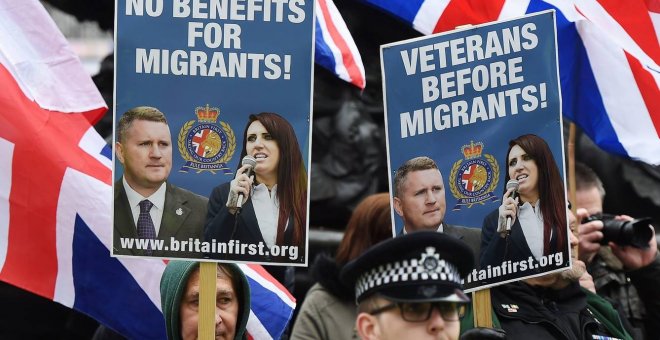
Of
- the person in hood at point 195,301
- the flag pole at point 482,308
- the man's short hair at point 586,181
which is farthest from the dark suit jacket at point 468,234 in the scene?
the man's short hair at point 586,181

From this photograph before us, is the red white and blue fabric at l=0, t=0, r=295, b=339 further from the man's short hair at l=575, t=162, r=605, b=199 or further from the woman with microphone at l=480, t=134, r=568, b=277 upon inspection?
the man's short hair at l=575, t=162, r=605, b=199

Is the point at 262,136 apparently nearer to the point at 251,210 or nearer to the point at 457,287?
the point at 251,210

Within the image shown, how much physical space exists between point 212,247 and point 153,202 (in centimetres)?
26

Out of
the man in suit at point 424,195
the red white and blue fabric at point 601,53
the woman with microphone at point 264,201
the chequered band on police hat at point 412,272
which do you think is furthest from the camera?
the red white and blue fabric at point 601,53

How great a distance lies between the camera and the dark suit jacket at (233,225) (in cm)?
548

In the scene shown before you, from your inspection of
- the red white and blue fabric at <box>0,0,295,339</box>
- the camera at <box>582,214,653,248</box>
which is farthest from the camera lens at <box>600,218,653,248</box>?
the red white and blue fabric at <box>0,0,295,339</box>

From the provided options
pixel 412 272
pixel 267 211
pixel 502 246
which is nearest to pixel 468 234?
pixel 502 246

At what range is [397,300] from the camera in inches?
169

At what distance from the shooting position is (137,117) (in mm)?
5473

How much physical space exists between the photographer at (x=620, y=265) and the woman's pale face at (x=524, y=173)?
1.05 m

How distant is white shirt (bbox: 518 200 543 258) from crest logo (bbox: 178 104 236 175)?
3.87 ft

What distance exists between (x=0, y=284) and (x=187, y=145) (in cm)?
331

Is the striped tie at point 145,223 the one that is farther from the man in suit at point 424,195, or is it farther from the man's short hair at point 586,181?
the man's short hair at point 586,181

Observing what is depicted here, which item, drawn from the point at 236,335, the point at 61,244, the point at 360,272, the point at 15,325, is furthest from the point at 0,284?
the point at 360,272
